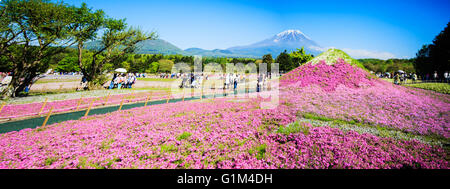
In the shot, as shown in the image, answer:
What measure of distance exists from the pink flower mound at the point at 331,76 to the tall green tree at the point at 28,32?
23605 mm

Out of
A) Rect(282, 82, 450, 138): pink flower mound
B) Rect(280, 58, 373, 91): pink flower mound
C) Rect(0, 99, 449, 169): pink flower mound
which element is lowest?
Rect(0, 99, 449, 169): pink flower mound

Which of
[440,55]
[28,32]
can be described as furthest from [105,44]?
[440,55]

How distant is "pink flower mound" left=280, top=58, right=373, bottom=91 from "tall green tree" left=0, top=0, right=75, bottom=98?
23.6 m

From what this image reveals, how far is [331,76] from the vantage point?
47.7ft

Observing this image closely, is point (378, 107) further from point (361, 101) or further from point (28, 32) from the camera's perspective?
point (28, 32)

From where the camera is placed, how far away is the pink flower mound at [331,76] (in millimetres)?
13680

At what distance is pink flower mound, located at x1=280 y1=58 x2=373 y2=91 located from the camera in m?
13.7

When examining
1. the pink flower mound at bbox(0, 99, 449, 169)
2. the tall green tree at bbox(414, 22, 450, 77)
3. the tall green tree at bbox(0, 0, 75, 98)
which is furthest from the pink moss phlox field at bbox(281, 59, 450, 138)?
the tall green tree at bbox(414, 22, 450, 77)

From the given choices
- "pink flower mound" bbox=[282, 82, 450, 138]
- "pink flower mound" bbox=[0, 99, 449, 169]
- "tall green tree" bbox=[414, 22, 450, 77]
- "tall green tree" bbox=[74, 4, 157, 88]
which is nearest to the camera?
"pink flower mound" bbox=[0, 99, 449, 169]

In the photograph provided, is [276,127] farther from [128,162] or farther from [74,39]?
[74,39]

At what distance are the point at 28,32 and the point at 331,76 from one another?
28836mm

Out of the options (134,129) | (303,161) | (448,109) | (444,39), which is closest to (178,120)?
(134,129)

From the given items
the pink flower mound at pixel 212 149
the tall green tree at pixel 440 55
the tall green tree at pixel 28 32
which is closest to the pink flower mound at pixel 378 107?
the pink flower mound at pixel 212 149

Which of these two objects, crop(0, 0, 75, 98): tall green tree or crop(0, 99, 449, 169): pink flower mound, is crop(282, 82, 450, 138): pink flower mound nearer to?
crop(0, 99, 449, 169): pink flower mound
